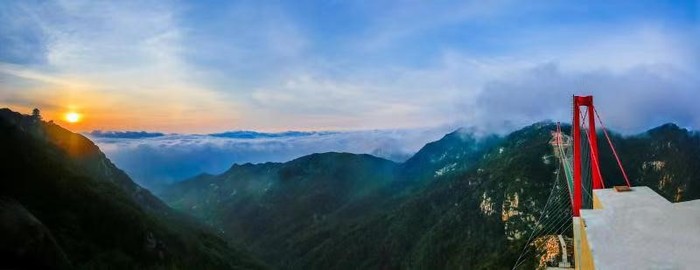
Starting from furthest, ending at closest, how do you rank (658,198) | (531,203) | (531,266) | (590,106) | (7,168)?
(531,203) < (531,266) < (7,168) < (590,106) < (658,198)

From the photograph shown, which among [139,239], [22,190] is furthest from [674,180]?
[22,190]

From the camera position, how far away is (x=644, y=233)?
19.0 m

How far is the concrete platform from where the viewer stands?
57.5 ft

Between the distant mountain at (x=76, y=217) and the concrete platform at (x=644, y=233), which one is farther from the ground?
the concrete platform at (x=644, y=233)

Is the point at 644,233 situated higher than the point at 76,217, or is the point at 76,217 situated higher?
the point at 644,233

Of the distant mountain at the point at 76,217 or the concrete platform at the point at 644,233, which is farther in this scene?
the distant mountain at the point at 76,217

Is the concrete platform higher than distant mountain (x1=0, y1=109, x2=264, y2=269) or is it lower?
higher

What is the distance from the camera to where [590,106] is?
42.8 meters

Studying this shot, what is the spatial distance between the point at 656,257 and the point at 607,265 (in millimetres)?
1584

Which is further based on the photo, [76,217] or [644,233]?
[76,217]

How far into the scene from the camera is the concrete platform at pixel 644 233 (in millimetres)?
17516

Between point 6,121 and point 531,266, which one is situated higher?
point 6,121

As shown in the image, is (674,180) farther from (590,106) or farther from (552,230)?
(590,106)

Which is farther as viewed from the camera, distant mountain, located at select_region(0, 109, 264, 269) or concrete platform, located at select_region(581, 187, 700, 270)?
distant mountain, located at select_region(0, 109, 264, 269)
